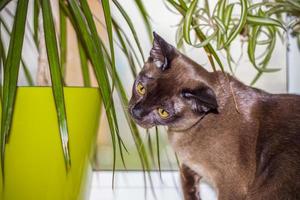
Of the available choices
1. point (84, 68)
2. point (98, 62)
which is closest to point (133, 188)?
point (84, 68)

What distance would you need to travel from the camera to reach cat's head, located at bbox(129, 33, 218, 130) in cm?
80

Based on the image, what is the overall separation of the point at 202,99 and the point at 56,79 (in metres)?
0.26

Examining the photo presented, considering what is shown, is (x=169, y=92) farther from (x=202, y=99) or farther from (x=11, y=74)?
(x=11, y=74)

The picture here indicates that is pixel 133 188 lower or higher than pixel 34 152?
lower

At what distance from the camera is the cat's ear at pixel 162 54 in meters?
0.84

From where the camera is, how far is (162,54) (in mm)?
845

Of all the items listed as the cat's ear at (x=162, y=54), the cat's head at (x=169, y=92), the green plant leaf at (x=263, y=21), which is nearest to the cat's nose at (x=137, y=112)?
the cat's head at (x=169, y=92)

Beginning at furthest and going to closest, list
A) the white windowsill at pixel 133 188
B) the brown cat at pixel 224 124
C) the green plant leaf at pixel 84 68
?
1. the white windowsill at pixel 133 188
2. the green plant leaf at pixel 84 68
3. the brown cat at pixel 224 124

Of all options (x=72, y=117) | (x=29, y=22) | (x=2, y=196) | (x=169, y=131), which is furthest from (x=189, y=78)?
(x=29, y=22)

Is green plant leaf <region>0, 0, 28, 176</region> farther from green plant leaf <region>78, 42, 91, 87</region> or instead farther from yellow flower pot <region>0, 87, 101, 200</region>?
green plant leaf <region>78, 42, 91, 87</region>

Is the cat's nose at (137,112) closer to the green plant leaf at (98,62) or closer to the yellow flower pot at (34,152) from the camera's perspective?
the green plant leaf at (98,62)

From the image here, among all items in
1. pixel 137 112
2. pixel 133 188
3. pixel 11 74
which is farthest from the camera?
pixel 133 188

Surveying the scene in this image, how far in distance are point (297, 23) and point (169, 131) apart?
0.41 meters

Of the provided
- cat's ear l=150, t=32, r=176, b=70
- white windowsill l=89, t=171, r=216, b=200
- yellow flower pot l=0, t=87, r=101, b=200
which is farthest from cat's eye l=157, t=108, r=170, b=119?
white windowsill l=89, t=171, r=216, b=200
